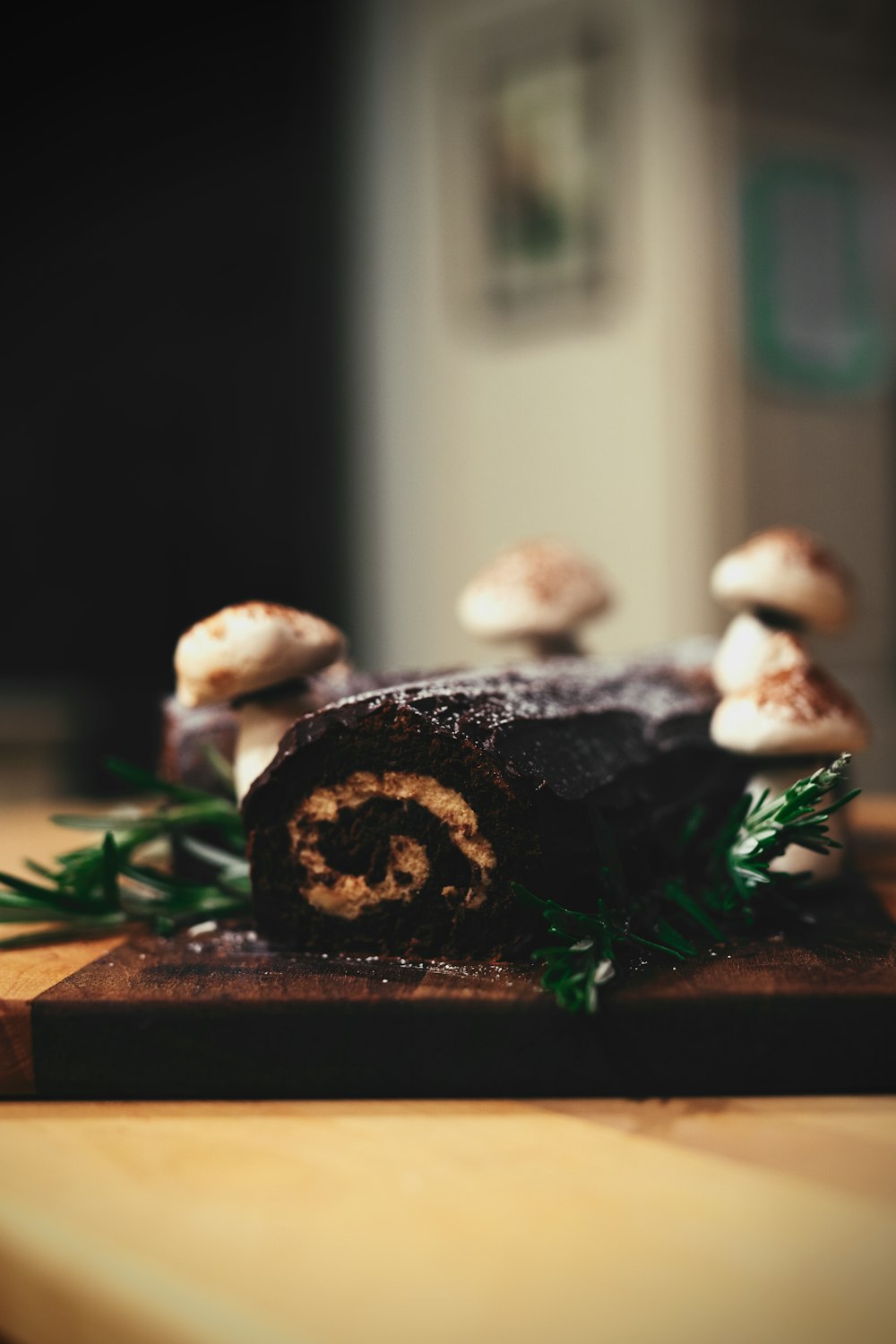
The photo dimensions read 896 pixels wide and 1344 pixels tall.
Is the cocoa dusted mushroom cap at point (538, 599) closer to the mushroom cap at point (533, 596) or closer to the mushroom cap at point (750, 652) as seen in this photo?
the mushroom cap at point (533, 596)

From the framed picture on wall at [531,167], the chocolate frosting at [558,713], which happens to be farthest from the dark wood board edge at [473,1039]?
the framed picture on wall at [531,167]

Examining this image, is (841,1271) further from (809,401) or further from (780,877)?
(809,401)

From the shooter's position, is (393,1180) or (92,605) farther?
(92,605)

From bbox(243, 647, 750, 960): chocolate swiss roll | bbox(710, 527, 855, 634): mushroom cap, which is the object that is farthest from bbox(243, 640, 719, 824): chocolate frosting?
bbox(710, 527, 855, 634): mushroom cap

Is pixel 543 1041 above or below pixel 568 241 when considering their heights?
below

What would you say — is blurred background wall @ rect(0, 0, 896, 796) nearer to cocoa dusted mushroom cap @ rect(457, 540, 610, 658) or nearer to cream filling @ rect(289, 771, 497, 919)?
cocoa dusted mushroom cap @ rect(457, 540, 610, 658)

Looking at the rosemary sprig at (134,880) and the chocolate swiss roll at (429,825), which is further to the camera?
the rosemary sprig at (134,880)

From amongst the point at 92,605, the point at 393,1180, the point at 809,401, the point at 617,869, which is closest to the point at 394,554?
the point at 92,605
